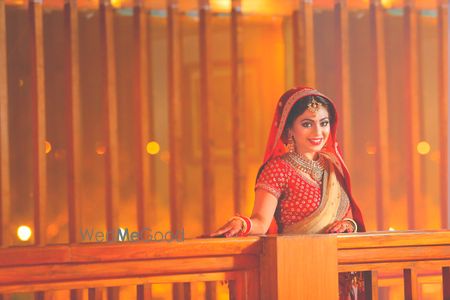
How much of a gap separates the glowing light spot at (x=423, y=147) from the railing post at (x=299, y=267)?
7.43ft

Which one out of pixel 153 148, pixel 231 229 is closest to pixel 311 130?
pixel 231 229

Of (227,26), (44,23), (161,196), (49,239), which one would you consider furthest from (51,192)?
(227,26)

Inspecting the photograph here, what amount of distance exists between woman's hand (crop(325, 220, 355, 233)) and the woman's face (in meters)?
0.24

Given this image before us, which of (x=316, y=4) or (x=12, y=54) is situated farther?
(x=316, y=4)

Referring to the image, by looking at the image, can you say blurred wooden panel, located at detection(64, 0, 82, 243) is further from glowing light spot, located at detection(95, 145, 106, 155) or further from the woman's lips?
the woman's lips

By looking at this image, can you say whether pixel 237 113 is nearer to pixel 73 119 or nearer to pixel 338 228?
pixel 73 119

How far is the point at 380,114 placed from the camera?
12.4 ft

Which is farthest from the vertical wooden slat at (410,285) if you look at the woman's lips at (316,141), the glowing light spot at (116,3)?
the glowing light spot at (116,3)

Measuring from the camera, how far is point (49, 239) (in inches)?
139

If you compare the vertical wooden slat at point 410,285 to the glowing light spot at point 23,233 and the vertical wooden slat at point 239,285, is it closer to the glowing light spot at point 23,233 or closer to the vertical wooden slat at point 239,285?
the vertical wooden slat at point 239,285

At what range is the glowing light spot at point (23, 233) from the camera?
11.4ft

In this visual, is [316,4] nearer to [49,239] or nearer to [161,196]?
[161,196]

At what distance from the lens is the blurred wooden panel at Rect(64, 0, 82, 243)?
347 cm

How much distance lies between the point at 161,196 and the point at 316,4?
4.00 ft
